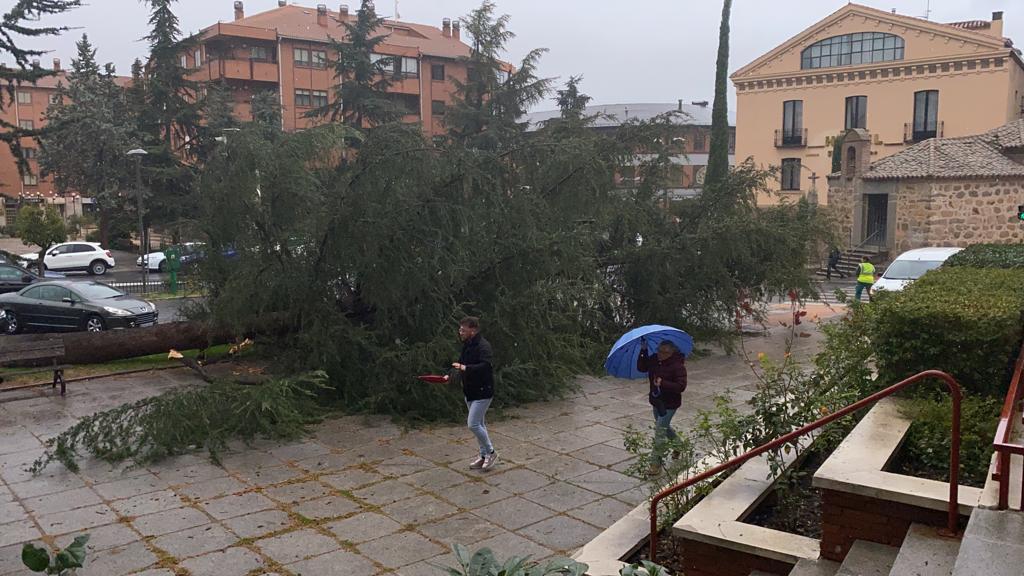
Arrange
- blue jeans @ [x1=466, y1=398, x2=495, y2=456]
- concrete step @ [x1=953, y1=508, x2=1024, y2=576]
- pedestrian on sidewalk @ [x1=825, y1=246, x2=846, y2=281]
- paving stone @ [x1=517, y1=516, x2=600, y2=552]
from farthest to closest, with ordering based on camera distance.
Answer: pedestrian on sidewalk @ [x1=825, y1=246, x2=846, y2=281], blue jeans @ [x1=466, y1=398, x2=495, y2=456], paving stone @ [x1=517, y1=516, x2=600, y2=552], concrete step @ [x1=953, y1=508, x2=1024, y2=576]

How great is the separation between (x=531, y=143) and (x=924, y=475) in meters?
7.85

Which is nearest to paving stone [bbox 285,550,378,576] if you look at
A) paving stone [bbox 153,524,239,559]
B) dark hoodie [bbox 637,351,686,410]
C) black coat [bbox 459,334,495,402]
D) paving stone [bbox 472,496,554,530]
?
paving stone [bbox 153,524,239,559]

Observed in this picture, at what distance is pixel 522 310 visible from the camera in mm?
10375

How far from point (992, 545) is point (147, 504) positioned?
6.42 metres

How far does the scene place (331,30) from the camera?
192ft

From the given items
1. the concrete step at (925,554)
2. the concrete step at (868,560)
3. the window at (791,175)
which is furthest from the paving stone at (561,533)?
the window at (791,175)

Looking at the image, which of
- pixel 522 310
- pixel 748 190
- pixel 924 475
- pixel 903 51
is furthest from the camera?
pixel 903 51

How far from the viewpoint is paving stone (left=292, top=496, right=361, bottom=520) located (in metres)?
6.89

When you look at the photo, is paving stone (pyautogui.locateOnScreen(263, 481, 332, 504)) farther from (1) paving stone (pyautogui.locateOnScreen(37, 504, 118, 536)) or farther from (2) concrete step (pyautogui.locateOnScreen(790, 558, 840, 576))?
(2) concrete step (pyautogui.locateOnScreen(790, 558, 840, 576))

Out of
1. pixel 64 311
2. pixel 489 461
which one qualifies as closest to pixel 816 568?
pixel 489 461

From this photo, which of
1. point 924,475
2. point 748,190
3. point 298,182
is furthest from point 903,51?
point 924,475

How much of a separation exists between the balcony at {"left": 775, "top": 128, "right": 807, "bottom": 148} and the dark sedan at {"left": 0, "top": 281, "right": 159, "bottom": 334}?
34808 mm

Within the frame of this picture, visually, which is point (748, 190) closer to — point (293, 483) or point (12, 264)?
point (293, 483)

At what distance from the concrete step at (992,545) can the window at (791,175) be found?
40553 millimetres
